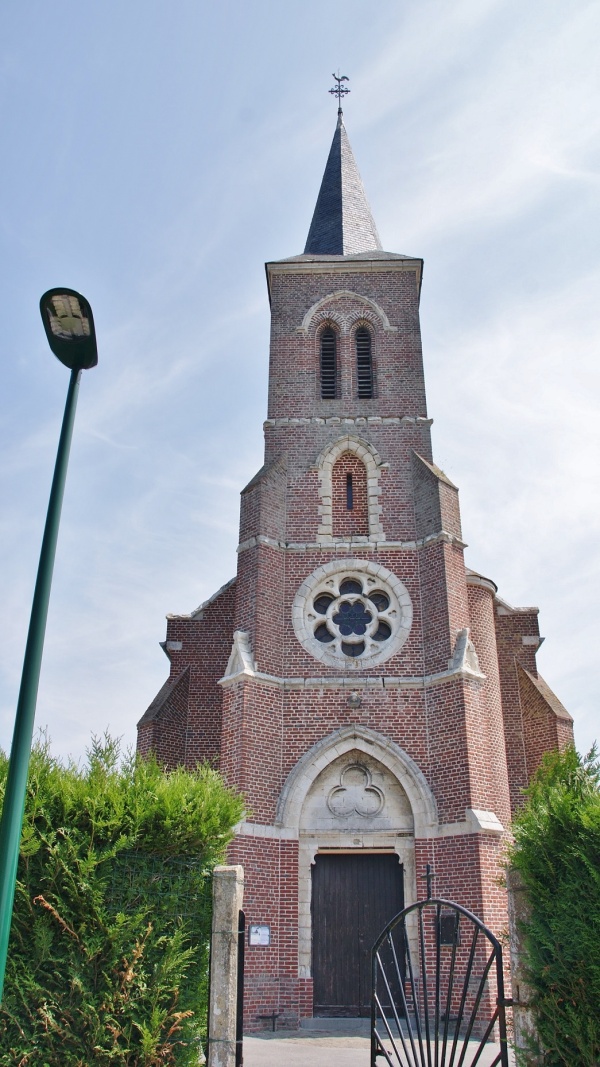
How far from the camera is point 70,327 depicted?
6648mm

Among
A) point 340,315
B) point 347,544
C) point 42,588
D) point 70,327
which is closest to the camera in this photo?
point 42,588

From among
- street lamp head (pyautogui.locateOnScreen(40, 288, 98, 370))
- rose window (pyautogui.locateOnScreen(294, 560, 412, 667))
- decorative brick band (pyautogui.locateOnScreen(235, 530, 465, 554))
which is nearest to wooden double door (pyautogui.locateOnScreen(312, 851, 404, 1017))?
rose window (pyautogui.locateOnScreen(294, 560, 412, 667))

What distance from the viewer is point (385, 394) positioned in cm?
1853

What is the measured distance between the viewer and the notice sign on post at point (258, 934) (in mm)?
13055

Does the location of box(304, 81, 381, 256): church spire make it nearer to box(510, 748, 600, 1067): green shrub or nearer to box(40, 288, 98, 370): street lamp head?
box(40, 288, 98, 370): street lamp head

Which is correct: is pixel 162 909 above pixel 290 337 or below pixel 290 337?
below

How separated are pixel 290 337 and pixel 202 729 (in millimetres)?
8998

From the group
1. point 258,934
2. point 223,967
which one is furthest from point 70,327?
point 258,934

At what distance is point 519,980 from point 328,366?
588 inches

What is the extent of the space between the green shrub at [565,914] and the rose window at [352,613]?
8.72 m

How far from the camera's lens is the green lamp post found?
16.8 ft

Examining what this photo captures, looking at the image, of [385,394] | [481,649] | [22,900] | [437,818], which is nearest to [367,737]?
[437,818]

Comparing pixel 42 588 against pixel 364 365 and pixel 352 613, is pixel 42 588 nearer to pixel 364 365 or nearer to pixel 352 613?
pixel 352 613

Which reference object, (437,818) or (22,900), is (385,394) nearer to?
(437,818)
